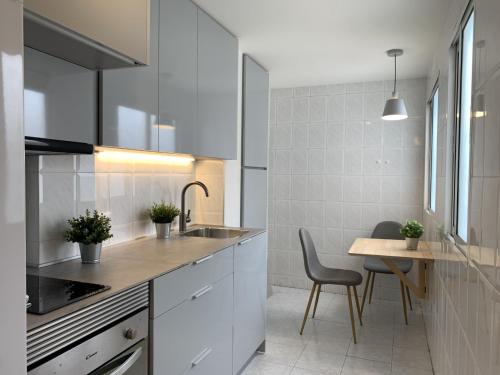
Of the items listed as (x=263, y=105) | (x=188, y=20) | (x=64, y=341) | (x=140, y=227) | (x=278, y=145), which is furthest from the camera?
(x=278, y=145)

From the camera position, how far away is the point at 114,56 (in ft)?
5.11

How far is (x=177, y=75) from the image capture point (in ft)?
7.39

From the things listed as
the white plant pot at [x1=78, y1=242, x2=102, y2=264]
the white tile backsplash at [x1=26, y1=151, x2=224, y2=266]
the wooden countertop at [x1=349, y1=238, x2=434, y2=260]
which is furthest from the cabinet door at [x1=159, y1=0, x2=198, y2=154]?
the wooden countertop at [x1=349, y1=238, x2=434, y2=260]

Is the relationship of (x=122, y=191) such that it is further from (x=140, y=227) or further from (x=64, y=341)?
(x=64, y=341)

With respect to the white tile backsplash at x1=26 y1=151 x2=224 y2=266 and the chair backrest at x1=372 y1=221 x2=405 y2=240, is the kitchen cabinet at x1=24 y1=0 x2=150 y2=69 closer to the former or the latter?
the white tile backsplash at x1=26 y1=151 x2=224 y2=266

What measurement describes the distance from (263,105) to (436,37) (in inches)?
58.7

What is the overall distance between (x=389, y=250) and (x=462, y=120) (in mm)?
1546

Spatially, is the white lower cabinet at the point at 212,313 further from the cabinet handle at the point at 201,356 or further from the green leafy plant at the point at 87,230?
the green leafy plant at the point at 87,230

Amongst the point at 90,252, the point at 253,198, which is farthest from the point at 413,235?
the point at 90,252

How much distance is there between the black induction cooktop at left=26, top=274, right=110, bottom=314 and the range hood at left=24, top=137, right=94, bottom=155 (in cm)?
48

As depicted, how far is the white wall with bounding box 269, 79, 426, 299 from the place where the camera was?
421 centimetres

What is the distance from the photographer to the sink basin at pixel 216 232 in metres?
2.86

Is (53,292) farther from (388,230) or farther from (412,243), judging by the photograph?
(388,230)

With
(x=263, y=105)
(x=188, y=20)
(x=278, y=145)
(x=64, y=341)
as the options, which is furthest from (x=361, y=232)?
(x=64, y=341)
